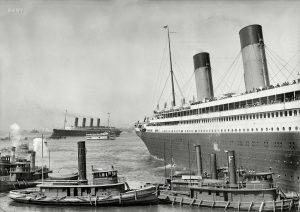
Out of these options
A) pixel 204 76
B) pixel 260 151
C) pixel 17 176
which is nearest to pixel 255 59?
pixel 260 151

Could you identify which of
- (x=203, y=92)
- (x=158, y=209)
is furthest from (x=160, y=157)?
(x=158, y=209)

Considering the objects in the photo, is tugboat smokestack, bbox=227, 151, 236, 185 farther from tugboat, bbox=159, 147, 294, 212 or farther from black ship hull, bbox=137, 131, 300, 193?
black ship hull, bbox=137, 131, 300, 193

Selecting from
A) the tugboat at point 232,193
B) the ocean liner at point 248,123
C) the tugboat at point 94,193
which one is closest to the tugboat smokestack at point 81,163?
the tugboat at point 94,193

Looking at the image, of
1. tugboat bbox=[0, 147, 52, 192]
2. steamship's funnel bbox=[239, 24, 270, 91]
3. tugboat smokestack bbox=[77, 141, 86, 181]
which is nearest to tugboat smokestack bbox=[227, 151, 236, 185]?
tugboat smokestack bbox=[77, 141, 86, 181]

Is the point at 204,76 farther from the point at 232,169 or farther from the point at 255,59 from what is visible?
the point at 232,169

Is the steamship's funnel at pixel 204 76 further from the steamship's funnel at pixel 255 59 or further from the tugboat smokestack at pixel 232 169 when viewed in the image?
the tugboat smokestack at pixel 232 169

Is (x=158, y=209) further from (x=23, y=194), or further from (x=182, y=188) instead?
(x=23, y=194)
